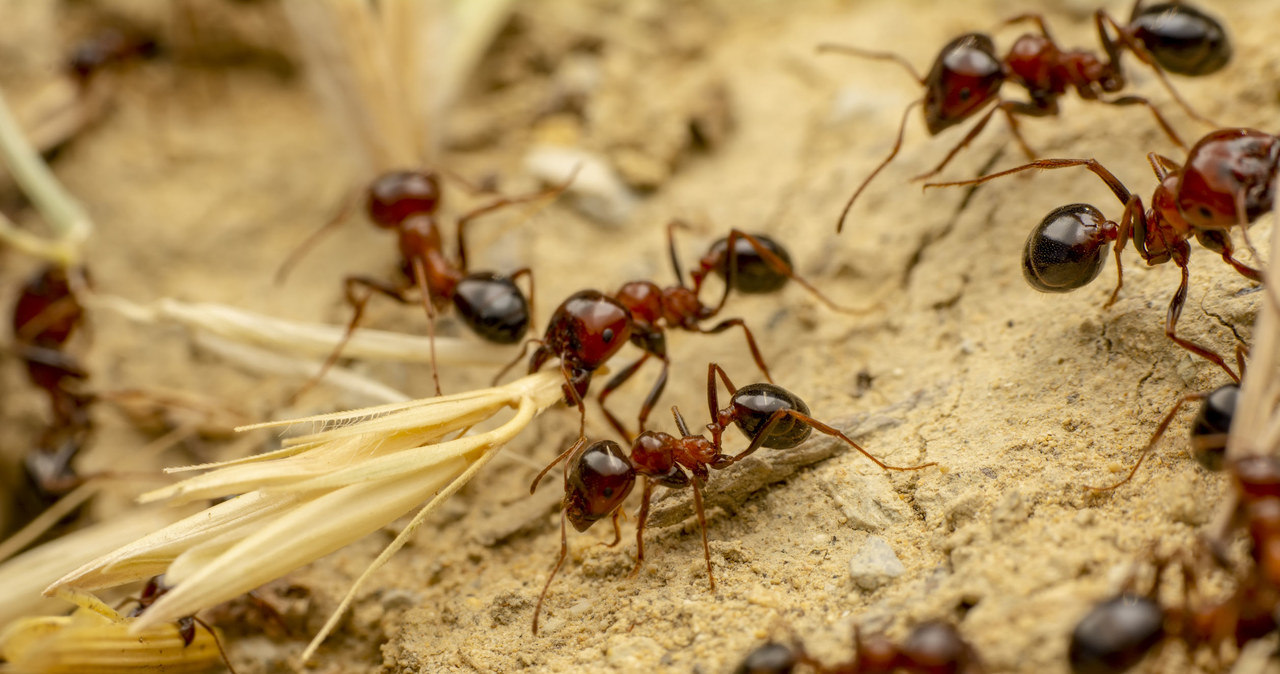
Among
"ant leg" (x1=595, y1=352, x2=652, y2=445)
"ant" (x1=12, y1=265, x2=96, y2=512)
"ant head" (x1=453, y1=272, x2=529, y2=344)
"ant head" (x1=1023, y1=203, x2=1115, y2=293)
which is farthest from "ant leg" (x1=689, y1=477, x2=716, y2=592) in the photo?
"ant" (x1=12, y1=265, x2=96, y2=512)

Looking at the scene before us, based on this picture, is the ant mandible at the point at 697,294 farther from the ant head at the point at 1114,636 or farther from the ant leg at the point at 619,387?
the ant head at the point at 1114,636

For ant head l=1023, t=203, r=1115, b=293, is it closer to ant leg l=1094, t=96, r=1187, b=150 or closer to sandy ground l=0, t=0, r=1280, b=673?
sandy ground l=0, t=0, r=1280, b=673

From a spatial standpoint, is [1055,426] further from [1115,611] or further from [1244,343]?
[1115,611]

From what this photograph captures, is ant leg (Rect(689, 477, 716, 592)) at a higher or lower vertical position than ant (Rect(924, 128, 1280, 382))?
lower

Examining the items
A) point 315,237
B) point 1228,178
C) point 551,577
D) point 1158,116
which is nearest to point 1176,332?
point 1228,178

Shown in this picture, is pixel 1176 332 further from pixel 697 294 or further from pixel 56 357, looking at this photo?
pixel 56 357

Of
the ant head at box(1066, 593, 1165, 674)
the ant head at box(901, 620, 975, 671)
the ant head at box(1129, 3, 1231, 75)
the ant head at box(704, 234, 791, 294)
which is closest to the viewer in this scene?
the ant head at box(1066, 593, 1165, 674)
